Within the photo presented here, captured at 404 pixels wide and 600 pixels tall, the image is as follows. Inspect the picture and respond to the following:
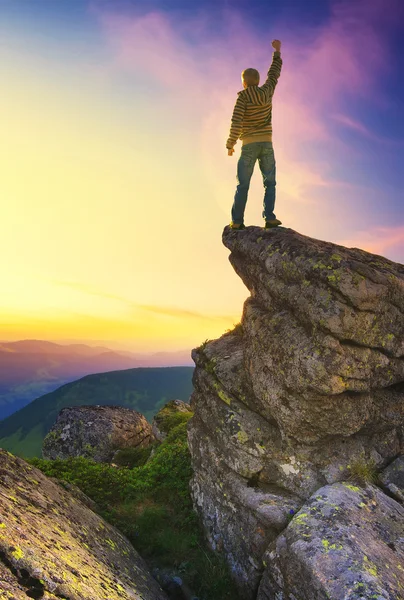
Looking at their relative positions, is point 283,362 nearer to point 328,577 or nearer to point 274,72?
point 328,577

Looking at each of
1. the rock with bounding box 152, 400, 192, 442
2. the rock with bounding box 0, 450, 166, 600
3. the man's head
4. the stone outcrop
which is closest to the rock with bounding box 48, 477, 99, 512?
the rock with bounding box 0, 450, 166, 600

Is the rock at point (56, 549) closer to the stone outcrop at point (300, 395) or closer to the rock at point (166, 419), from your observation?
the stone outcrop at point (300, 395)

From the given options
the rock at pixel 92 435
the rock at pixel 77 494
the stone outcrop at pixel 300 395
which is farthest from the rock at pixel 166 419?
the rock at pixel 77 494

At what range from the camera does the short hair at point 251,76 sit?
1622cm

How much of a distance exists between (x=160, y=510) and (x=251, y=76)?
19071 millimetres

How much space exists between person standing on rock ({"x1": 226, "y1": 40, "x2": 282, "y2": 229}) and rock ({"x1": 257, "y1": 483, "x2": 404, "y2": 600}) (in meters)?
11.1

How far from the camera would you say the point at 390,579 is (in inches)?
359

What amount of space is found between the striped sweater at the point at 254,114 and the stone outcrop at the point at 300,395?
4.99 metres

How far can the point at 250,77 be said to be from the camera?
639 inches

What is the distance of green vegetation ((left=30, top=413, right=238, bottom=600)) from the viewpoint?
1251cm

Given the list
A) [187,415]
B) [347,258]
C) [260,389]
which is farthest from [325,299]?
[187,415]

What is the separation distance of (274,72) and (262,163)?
14.3ft

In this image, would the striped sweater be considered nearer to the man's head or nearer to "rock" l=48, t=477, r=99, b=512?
the man's head

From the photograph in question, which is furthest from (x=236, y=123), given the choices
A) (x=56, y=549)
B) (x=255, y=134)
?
(x=56, y=549)
